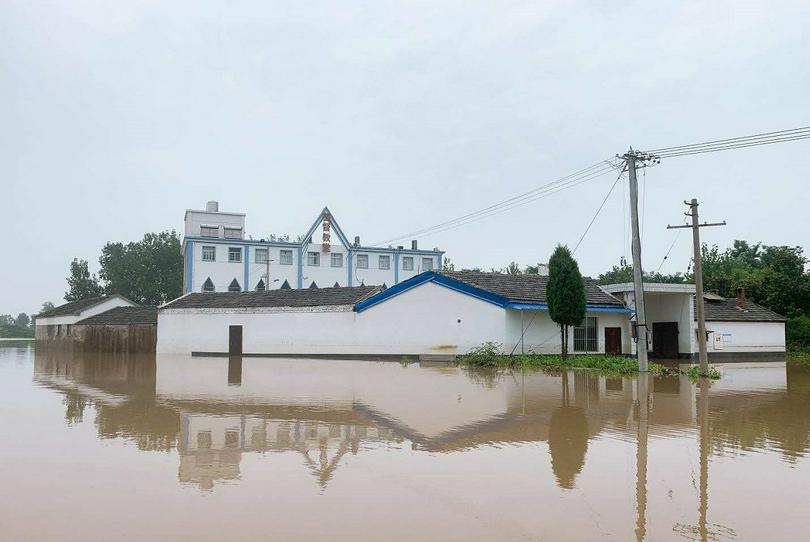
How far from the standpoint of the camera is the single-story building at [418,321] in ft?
94.6

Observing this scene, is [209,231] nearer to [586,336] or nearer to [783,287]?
[586,336]

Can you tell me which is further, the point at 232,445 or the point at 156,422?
the point at 156,422

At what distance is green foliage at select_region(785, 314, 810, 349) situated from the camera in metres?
36.5

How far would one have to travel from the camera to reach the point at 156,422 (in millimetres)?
11398

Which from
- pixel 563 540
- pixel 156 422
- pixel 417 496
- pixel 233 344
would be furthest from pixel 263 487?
pixel 233 344

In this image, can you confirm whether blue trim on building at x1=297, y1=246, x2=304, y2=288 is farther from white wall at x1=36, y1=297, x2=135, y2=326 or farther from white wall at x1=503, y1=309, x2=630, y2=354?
white wall at x1=503, y1=309, x2=630, y2=354

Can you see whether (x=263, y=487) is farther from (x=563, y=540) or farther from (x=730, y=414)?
(x=730, y=414)

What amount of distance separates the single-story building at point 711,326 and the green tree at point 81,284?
208ft

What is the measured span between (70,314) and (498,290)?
32.2 m

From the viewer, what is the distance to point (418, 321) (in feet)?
96.4

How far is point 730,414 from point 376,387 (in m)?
8.56

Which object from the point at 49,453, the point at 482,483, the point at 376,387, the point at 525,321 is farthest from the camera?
the point at 525,321

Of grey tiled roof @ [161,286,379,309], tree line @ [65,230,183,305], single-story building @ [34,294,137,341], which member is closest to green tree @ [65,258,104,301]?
tree line @ [65,230,183,305]

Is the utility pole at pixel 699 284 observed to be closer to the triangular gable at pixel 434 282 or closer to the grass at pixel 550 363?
the grass at pixel 550 363
